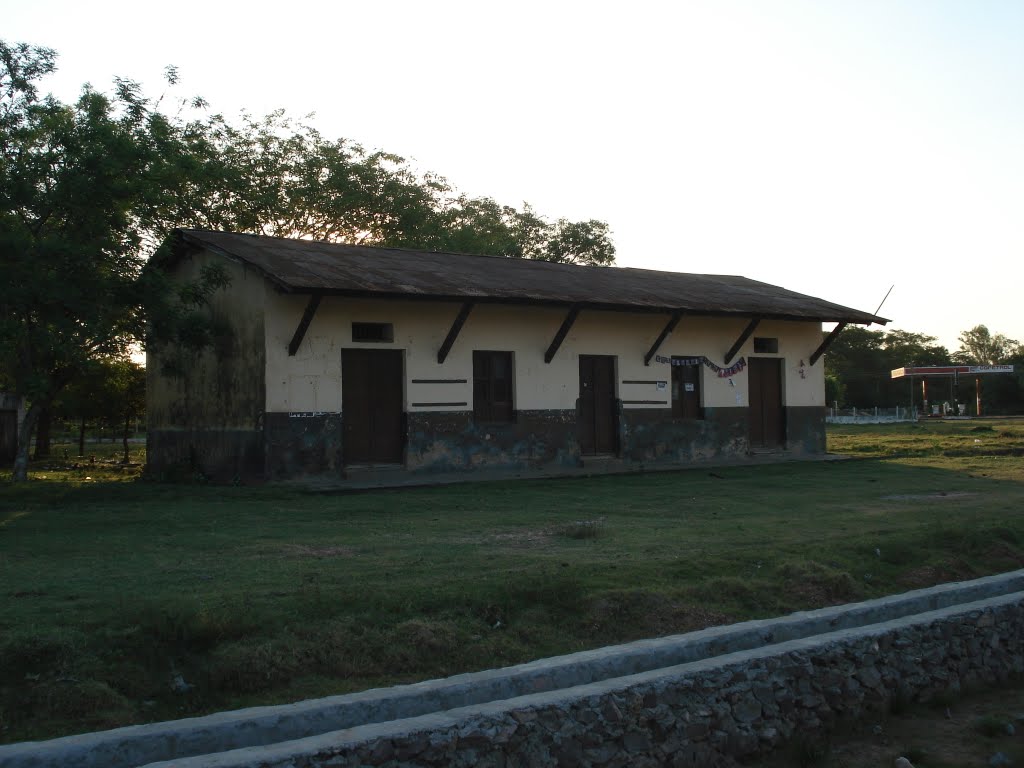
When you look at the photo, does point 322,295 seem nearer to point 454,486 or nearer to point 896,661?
point 454,486

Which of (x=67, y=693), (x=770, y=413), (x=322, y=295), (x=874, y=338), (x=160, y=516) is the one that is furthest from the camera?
(x=874, y=338)

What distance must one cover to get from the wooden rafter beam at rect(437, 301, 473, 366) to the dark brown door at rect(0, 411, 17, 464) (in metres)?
13.4

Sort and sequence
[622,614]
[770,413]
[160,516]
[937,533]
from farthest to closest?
1. [770,413]
2. [160,516]
3. [937,533]
4. [622,614]

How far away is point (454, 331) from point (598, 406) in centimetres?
390

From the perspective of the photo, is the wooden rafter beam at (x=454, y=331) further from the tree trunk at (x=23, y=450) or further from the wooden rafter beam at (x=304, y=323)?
the tree trunk at (x=23, y=450)

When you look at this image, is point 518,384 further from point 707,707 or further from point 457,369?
point 707,707

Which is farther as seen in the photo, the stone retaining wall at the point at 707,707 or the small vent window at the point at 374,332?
the small vent window at the point at 374,332

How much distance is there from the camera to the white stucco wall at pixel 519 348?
1598cm

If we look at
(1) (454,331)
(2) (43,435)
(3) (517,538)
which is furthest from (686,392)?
(2) (43,435)

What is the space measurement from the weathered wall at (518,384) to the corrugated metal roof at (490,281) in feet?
1.68

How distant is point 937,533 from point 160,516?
8.17 metres

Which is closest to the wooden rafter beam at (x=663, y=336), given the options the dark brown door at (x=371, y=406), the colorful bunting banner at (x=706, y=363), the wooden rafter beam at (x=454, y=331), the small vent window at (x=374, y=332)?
the colorful bunting banner at (x=706, y=363)

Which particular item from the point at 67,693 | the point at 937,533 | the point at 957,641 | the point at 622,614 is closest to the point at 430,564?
the point at 622,614

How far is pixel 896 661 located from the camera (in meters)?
6.39
